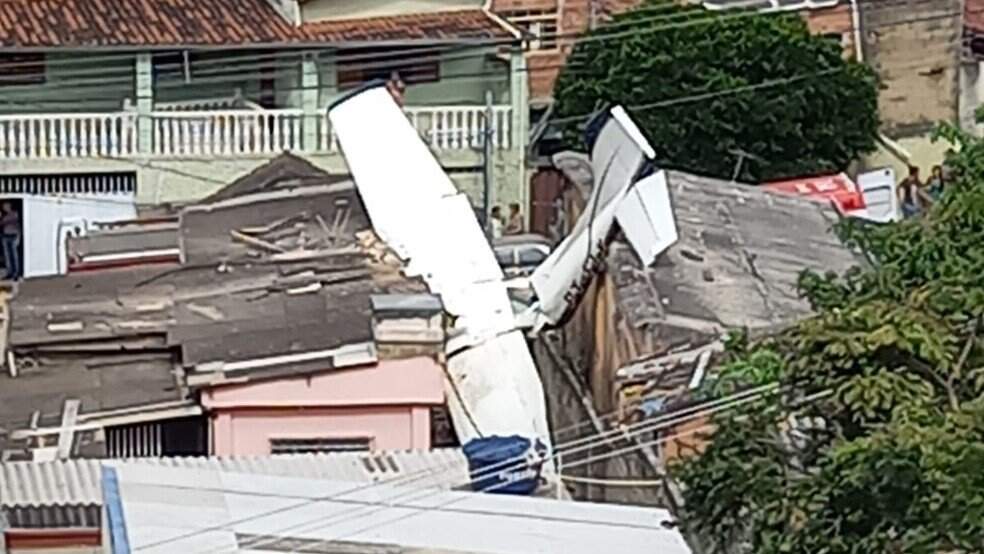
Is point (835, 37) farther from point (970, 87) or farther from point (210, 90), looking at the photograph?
point (210, 90)

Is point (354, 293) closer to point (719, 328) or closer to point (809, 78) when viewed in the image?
point (719, 328)

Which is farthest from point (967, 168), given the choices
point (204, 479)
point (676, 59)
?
point (676, 59)

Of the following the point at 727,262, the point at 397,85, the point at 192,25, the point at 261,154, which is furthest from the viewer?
the point at 192,25

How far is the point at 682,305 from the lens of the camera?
16438 mm

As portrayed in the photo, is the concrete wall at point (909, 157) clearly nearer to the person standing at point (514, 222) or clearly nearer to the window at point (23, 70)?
the person standing at point (514, 222)

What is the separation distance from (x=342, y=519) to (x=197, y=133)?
14449mm

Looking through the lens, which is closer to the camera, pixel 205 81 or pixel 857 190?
pixel 857 190

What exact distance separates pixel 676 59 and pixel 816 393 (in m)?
17.4

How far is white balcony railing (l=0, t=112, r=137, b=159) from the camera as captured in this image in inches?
1014

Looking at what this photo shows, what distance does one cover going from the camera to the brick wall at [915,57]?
2875 cm

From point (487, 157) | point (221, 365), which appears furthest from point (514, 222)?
point (221, 365)

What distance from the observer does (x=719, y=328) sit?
15922mm

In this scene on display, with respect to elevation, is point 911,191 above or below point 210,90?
below

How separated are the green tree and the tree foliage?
15749 mm
